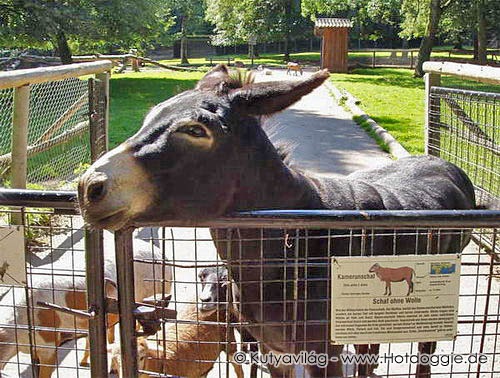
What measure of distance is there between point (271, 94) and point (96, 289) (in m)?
1.04

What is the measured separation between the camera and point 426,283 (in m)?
2.19

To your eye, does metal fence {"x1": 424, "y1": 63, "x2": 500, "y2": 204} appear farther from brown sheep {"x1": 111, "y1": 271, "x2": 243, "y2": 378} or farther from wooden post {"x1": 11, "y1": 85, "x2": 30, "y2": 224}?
wooden post {"x1": 11, "y1": 85, "x2": 30, "y2": 224}

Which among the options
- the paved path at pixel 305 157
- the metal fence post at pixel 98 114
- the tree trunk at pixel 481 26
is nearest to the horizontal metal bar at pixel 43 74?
the metal fence post at pixel 98 114

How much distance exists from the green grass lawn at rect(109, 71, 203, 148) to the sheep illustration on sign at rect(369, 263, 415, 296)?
963 cm

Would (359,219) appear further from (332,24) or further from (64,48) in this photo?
(332,24)

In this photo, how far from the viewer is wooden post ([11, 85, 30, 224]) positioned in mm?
6020

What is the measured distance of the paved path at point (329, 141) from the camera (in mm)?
10211

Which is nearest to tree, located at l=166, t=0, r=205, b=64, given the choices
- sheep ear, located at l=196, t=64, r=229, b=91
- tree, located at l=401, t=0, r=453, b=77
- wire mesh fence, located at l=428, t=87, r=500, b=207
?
tree, located at l=401, t=0, r=453, b=77

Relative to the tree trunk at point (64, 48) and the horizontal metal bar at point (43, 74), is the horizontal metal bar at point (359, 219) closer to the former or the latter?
the horizontal metal bar at point (43, 74)

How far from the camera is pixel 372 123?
1417 cm

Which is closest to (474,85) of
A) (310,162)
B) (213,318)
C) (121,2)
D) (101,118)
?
(121,2)

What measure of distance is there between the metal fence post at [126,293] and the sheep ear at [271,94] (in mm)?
760

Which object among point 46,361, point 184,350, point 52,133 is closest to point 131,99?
point 52,133

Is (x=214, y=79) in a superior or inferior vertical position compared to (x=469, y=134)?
superior
